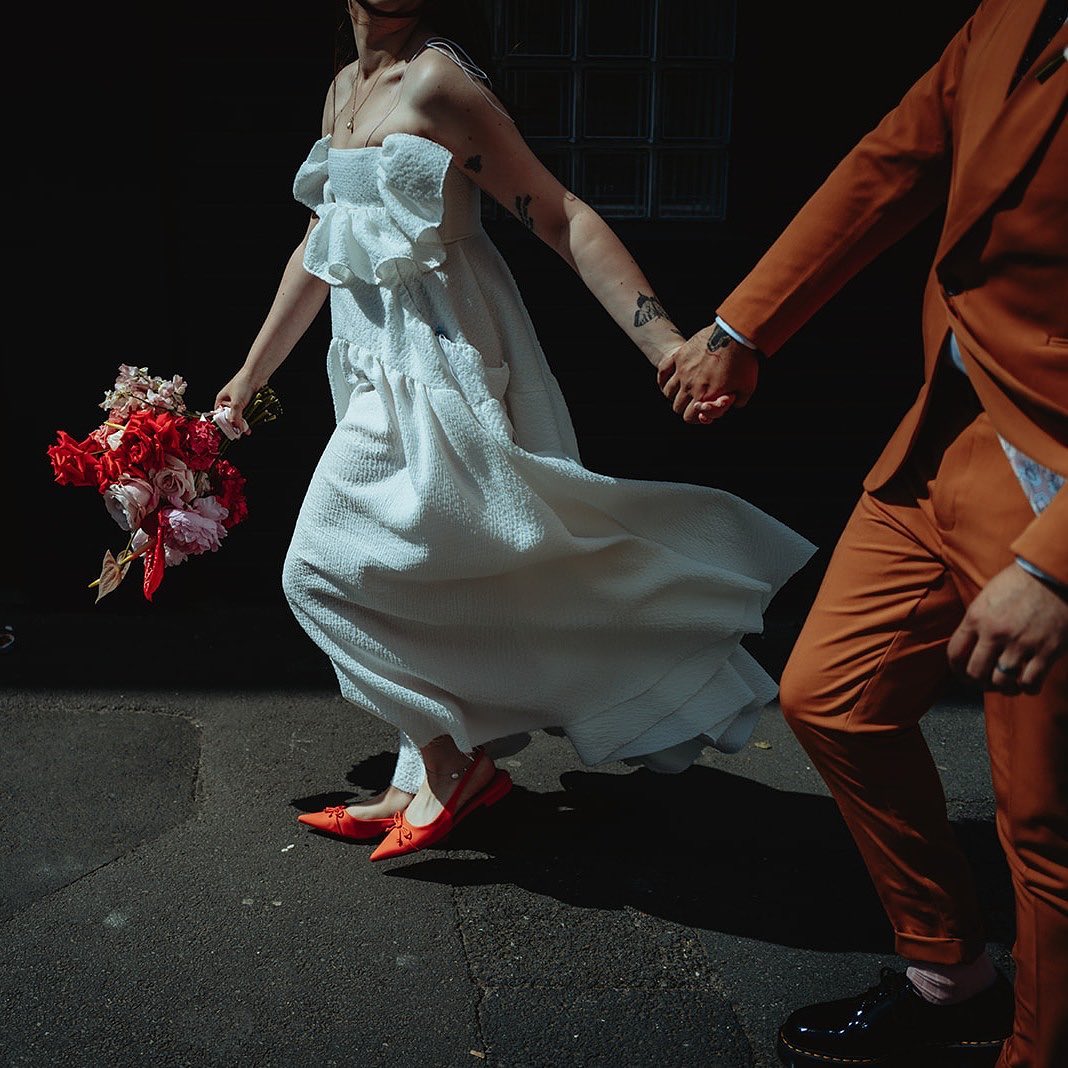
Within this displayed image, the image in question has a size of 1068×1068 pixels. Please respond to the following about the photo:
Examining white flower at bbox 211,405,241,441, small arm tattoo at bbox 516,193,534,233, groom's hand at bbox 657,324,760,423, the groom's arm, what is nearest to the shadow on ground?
white flower at bbox 211,405,241,441

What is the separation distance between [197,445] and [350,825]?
111 cm

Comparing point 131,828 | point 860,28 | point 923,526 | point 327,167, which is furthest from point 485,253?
point 860,28

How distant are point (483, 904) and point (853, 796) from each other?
3.72 feet

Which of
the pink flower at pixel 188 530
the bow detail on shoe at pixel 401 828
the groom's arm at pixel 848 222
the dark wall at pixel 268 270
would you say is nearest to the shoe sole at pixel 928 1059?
the bow detail on shoe at pixel 401 828

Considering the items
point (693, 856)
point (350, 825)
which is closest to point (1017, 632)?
point (693, 856)

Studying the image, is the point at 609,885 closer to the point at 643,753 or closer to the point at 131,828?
the point at 643,753

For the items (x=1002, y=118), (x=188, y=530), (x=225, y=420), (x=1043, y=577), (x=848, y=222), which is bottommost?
(x=188, y=530)

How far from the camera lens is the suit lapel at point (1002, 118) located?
194 centimetres

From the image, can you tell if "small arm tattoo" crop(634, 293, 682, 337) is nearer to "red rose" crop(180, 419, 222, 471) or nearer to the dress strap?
the dress strap

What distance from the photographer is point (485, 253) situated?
3.26m

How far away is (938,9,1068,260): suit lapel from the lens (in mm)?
1938

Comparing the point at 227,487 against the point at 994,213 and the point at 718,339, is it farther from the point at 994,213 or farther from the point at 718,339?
the point at 994,213

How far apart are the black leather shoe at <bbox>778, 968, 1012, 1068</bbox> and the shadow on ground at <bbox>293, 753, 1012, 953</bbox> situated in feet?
1.61

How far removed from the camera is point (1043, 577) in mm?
1799
